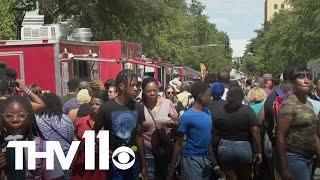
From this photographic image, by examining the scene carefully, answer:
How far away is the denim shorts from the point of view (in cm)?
766

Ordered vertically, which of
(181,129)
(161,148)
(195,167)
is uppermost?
(181,129)

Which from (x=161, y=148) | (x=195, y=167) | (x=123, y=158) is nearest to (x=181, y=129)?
(x=195, y=167)

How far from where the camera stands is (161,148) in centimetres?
764

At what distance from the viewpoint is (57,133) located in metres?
6.59

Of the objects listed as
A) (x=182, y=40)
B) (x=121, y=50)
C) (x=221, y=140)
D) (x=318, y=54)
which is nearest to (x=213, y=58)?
(x=182, y=40)

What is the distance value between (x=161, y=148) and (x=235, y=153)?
2.94 feet

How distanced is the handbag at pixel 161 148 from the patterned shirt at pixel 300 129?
6.05ft

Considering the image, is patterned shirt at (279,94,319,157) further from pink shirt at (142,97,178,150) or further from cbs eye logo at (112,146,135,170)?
pink shirt at (142,97,178,150)

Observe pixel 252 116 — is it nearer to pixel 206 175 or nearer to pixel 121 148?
pixel 206 175

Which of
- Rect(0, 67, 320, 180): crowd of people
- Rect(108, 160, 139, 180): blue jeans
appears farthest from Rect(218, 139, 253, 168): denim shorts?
Rect(108, 160, 139, 180): blue jeans

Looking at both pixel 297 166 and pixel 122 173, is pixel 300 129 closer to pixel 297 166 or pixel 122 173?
pixel 297 166

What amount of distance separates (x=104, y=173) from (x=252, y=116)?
2.07 m

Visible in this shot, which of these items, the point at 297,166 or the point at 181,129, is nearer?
the point at 297,166

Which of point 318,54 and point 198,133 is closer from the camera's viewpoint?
point 198,133
